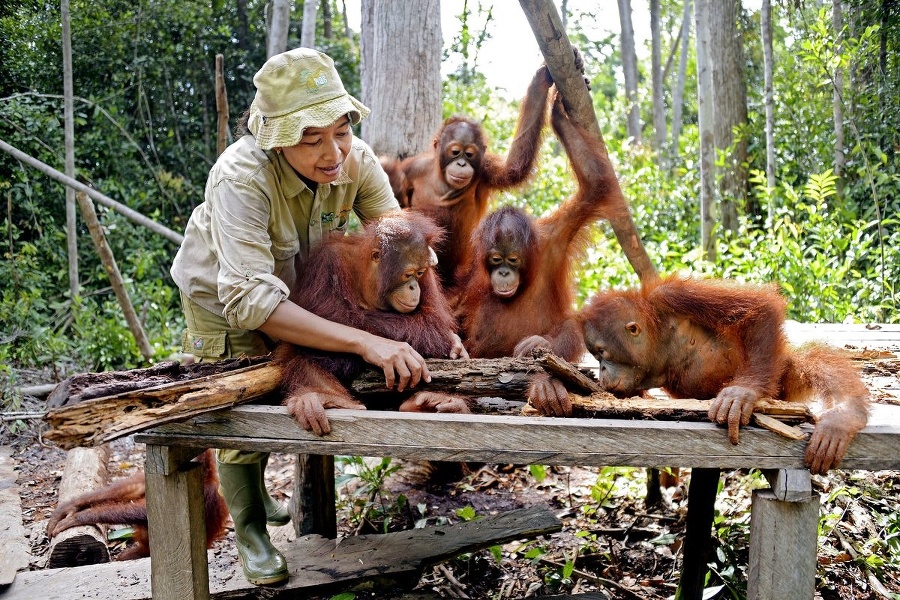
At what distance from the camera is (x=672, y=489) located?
3984 mm

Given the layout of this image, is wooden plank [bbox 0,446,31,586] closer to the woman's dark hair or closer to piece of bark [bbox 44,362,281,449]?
piece of bark [bbox 44,362,281,449]

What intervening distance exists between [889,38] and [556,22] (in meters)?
3.80

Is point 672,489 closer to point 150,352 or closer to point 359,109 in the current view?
point 359,109

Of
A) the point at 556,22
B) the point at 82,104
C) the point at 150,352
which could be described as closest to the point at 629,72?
the point at 82,104

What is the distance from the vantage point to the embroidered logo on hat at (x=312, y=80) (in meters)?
2.40

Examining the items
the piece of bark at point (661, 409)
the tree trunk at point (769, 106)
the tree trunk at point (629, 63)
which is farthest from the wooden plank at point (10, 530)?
the tree trunk at point (629, 63)

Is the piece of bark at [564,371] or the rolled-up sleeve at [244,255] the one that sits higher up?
the rolled-up sleeve at [244,255]

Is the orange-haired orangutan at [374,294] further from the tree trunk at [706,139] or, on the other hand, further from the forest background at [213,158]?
the tree trunk at [706,139]

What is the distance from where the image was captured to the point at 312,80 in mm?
2410

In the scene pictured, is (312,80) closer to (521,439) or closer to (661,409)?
(521,439)

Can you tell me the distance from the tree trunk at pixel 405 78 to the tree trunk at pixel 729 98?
3905 mm

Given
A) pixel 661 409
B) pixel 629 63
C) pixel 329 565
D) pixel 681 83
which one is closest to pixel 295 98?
pixel 661 409

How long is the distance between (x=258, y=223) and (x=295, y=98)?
42 centimetres

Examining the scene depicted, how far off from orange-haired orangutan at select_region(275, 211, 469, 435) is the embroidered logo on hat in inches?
19.7
